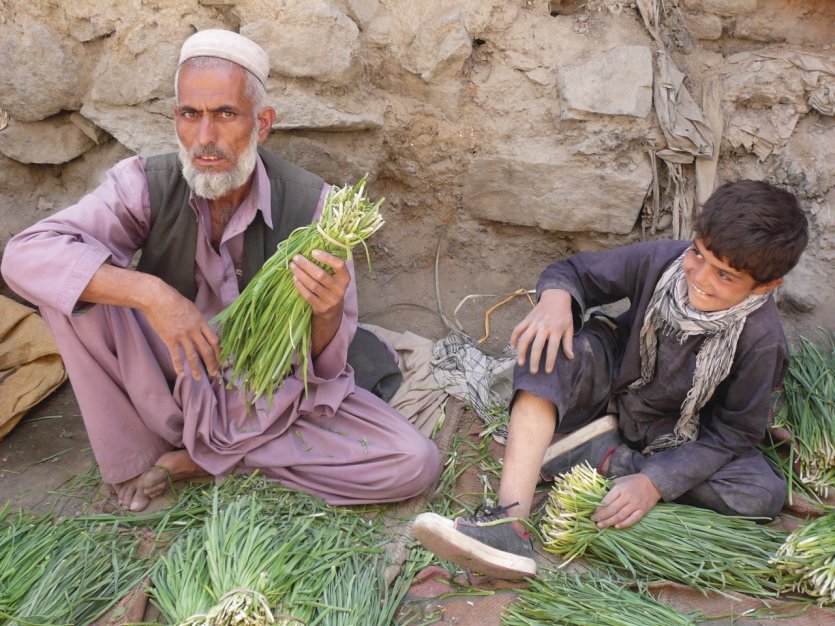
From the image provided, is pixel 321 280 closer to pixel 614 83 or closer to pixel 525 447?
pixel 525 447

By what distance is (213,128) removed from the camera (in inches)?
106

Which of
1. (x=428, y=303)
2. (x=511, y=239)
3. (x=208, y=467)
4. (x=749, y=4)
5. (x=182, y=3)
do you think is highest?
(x=749, y=4)

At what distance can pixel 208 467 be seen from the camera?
2846 millimetres

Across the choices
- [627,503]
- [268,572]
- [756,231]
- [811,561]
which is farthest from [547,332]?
[268,572]

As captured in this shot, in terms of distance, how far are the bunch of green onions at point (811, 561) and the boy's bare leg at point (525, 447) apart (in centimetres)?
79

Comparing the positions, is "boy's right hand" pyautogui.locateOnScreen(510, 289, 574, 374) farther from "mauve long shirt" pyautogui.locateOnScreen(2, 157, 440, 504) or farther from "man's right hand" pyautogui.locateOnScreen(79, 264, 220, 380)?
"man's right hand" pyautogui.locateOnScreen(79, 264, 220, 380)

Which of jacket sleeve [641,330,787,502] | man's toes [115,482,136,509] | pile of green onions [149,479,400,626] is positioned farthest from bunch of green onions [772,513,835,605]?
man's toes [115,482,136,509]

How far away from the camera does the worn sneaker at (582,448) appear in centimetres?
296

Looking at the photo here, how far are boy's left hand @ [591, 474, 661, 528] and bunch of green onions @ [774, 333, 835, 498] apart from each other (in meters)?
0.64

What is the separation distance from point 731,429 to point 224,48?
2.20 m

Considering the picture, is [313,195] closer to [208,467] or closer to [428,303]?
[208,467]

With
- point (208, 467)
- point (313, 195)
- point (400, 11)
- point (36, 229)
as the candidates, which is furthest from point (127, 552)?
point (400, 11)

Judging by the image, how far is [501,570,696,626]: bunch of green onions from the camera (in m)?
2.29

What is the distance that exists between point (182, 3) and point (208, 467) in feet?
6.64
